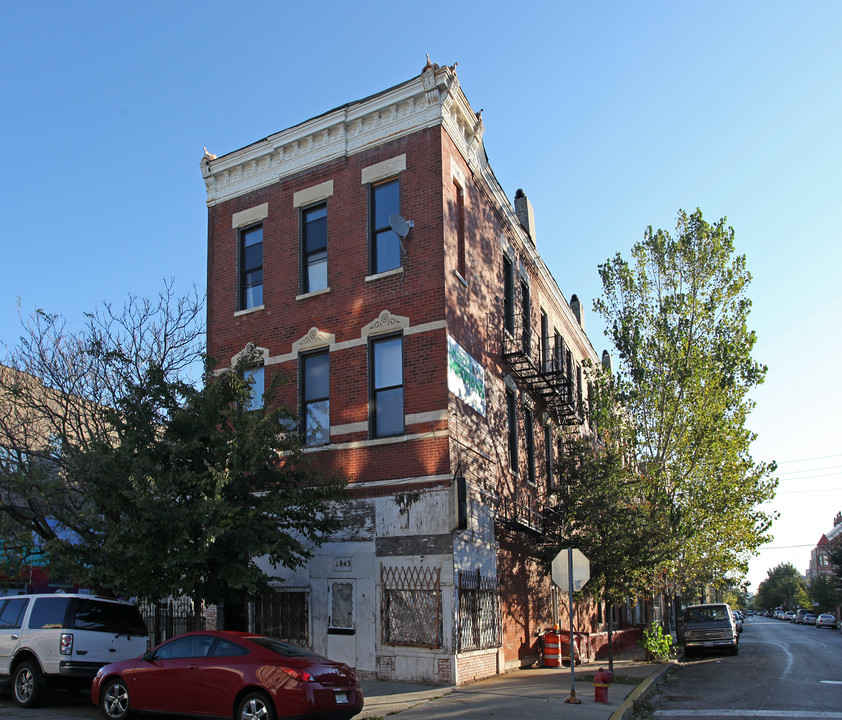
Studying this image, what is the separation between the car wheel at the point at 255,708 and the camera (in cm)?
914

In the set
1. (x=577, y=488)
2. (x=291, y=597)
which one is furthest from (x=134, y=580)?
(x=577, y=488)

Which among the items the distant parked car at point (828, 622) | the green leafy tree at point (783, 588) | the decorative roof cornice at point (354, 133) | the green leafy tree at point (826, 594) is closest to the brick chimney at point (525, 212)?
the decorative roof cornice at point (354, 133)

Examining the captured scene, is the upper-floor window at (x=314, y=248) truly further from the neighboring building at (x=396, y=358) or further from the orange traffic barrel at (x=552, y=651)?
the orange traffic barrel at (x=552, y=651)

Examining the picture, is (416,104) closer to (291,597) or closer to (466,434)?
(466,434)

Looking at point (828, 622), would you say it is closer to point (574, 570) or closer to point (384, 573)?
point (384, 573)

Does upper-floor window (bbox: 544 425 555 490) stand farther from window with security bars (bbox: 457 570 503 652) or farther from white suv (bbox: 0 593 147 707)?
white suv (bbox: 0 593 147 707)

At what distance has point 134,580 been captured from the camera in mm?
12773

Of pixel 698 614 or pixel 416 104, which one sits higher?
pixel 416 104

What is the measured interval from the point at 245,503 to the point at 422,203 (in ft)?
24.7

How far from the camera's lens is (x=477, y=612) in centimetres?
1531

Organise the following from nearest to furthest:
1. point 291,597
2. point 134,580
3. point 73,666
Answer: point 73,666 → point 134,580 → point 291,597

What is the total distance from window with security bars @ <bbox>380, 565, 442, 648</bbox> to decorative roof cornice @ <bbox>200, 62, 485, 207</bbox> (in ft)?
32.0

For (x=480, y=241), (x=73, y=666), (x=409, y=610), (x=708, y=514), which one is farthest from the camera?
(x=708, y=514)

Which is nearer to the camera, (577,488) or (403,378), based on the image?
A: (403,378)
